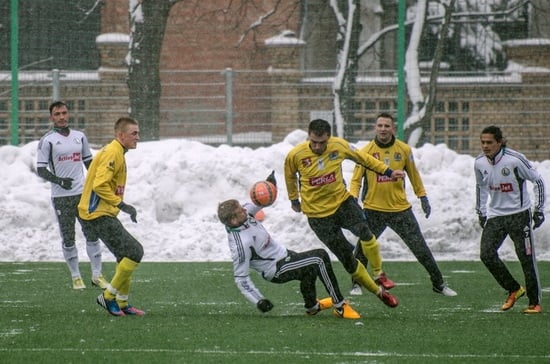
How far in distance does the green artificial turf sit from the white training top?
3.92ft

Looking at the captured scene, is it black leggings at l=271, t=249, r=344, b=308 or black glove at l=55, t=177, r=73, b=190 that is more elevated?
black glove at l=55, t=177, r=73, b=190

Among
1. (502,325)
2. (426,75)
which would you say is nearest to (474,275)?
(502,325)

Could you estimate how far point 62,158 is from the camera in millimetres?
13750

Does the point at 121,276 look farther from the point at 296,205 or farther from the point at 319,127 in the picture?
the point at 319,127

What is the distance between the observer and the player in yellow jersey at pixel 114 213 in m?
10.8

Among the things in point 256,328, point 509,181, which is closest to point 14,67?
point 509,181

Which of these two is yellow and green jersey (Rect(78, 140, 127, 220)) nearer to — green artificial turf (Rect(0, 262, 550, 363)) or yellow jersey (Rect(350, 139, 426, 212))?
green artificial turf (Rect(0, 262, 550, 363))

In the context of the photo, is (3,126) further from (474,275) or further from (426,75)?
(474,275)

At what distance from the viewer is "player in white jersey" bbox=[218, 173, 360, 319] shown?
1047cm

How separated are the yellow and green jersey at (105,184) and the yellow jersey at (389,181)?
300cm

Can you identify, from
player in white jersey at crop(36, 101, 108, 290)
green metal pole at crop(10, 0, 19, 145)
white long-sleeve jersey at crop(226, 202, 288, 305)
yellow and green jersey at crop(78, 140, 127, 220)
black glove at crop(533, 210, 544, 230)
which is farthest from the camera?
green metal pole at crop(10, 0, 19, 145)

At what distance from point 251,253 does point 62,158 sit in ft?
13.3

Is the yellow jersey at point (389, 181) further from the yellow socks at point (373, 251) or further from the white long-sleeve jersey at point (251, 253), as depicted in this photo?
the white long-sleeve jersey at point (251, 253)

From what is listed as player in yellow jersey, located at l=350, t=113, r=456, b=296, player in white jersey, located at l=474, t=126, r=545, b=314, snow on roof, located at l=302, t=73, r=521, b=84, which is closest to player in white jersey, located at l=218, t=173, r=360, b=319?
player in white jersey, located at l=474, t=126, r=545, b=314
